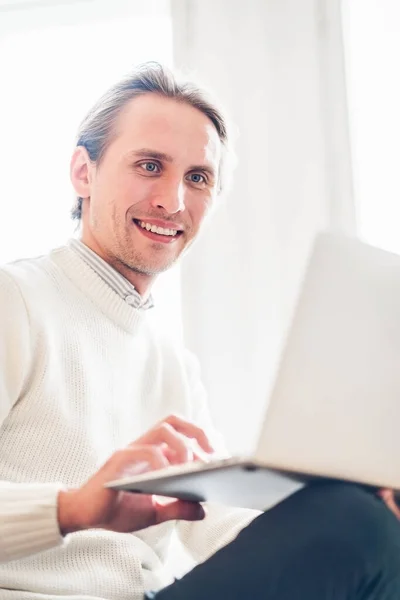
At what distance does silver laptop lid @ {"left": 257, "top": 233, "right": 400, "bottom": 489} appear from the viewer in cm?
78

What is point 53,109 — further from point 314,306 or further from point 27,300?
point 314,306

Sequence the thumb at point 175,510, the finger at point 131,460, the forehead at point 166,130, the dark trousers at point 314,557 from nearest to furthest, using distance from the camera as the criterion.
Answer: the dark trousers at point 314,557 < the finger at point 131,460 < the thumb at point 175,510 < the forehead at point 166,130

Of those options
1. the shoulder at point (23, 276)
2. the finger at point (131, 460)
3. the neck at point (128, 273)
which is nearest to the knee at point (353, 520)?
the finger at point (131, 460)

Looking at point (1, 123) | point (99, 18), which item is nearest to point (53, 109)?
point (1, 123)

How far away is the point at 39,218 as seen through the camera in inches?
87.1

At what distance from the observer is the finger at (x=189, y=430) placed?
110 cm

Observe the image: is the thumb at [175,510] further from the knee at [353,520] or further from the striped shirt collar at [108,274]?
the striped shirt collar at [108,274]

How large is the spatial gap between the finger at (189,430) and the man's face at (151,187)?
18.9 inches

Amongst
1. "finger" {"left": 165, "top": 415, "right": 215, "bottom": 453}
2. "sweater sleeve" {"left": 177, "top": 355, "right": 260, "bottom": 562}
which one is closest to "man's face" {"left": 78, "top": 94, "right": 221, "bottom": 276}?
"sweater sleeve" {"left": 177, "top": 355, "right": 260, "bottom": 562}

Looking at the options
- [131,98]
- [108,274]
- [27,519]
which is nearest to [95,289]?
[108,274]

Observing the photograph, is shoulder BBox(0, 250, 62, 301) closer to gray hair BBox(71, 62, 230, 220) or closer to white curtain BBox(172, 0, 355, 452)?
gray hair BBox(71, 62, 230, 220)

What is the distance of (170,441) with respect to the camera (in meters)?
1.01

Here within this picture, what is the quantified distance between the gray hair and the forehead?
0.02 meters

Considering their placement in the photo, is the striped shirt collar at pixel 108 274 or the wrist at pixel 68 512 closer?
the wrist at pixel 68 512
